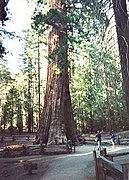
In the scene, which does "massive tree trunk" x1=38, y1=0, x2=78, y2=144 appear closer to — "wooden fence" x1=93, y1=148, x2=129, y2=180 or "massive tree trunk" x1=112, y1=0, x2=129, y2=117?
"wooden fence" x1=93, y1=148, x2=129, y2=180

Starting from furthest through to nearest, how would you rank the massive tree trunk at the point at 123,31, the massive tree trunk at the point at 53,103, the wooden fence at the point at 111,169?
the massive tree trunk at the point at 53,103, the massive tree trunk at the point at 123,31, the wooden fence at the point at 111,169

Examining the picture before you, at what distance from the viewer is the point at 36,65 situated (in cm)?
4991

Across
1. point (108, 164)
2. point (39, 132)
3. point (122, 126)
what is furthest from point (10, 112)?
point (108, 164)

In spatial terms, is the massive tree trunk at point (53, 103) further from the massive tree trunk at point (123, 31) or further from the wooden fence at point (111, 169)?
the massive tree trunk at point (123, 31)

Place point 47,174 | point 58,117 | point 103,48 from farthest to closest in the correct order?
point 58,117 < point 47,174 < point 103,48

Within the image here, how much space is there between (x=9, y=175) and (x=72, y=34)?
697 cm

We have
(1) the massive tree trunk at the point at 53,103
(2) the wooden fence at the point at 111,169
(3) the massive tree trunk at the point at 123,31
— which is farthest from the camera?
(1) the massive tree trunk at the point at 53,103

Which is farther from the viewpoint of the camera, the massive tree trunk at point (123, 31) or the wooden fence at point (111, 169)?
the massive tree trunk at point (123, 31)

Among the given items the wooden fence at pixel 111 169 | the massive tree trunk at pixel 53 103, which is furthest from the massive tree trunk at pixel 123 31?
the massive tree trunk at pixel 53 103

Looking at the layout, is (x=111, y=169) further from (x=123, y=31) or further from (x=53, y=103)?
(x=53, y=103)

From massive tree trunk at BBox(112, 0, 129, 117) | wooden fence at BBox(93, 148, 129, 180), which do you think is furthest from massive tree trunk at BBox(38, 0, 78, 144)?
massive tree trunk at BBox(112, 0, 129, 117)

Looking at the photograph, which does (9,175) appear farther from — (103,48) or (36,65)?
(36,65)

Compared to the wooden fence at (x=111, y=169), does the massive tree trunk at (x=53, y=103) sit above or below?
above

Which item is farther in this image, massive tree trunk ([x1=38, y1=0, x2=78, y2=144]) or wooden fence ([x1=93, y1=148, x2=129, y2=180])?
massive tree trunk ([x1=38, y1=0, x2=78, y2=144])
